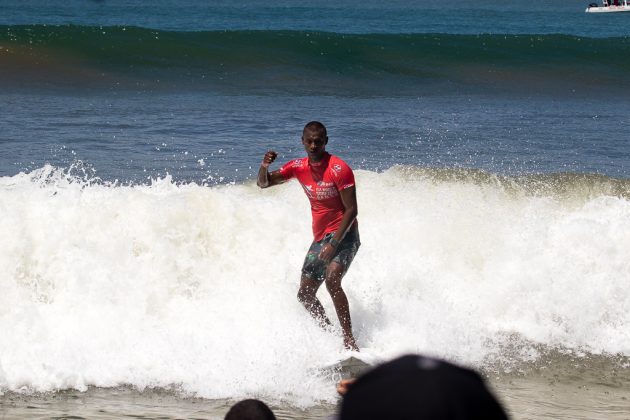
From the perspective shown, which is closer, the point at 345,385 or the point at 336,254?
the point at 345,385

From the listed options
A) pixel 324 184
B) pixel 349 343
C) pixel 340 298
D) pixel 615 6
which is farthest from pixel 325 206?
pixel 615 6

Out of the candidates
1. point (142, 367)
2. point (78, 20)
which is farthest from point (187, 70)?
point (78, 20)

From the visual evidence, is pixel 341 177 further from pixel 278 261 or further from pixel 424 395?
pixel 424 395

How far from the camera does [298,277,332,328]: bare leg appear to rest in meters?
6.62

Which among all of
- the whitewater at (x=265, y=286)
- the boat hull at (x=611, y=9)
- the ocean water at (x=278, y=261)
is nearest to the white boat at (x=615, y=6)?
the boat hull at (x=611, y=9)

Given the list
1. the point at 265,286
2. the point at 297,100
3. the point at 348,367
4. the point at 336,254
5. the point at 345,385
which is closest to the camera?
the point at 345,385

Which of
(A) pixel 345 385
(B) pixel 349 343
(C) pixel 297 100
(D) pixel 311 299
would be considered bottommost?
(B) pixel 349 343

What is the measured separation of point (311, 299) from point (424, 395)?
546 centimetres

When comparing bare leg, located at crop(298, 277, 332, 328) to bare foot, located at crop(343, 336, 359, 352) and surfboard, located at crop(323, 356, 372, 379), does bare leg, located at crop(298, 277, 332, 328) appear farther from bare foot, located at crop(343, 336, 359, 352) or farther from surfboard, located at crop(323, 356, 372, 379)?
surfboard, located at crop(323, 356, 372, 379)

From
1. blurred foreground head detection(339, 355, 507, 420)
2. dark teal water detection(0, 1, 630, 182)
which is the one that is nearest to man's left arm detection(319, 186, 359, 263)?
blurred foreground head detection(339, 355, 507, 420)

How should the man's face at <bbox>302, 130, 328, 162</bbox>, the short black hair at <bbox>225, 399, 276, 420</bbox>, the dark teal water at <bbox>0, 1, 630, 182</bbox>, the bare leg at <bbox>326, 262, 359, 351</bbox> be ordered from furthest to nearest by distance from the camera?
the dark teal water at <bbox>0, 1, 630, 182</bbox> < the bare leg at <bbox>326, 262, 359, 351</bbox> < the man's face at <bbox>302, 130, 328, 162</bbox> < the short black hair at <bbox>225, 399, 276, 420</bbox>

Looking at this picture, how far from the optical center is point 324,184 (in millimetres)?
6348

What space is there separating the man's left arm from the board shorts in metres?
0.06

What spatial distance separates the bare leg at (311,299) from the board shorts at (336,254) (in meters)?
0.08
